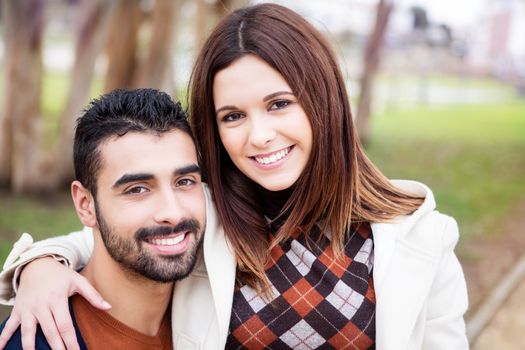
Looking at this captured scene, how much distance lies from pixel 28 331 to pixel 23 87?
18.2 feet

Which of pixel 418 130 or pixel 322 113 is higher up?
pixel 322 113

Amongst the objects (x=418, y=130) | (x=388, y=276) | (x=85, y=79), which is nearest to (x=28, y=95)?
(x=85, y=79)

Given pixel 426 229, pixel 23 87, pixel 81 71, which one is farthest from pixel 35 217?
pixel 426 229

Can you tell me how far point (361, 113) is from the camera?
42.3ft

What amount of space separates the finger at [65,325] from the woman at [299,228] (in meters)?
0.09

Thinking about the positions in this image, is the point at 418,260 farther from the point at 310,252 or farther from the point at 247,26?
the point at 247,26

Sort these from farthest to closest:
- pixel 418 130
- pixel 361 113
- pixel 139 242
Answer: pixel 418 130
pixel 361 113
pixel 139 242

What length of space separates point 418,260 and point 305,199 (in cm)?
46

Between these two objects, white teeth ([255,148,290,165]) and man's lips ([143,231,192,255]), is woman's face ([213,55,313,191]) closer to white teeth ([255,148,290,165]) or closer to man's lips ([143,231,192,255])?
white teeth ([255,148,290,165])

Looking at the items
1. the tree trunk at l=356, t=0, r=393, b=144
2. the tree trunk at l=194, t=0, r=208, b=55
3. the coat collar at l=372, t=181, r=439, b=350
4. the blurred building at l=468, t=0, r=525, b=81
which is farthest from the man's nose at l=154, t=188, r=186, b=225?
the blurred building at l=468, t=0, r=525, b=81

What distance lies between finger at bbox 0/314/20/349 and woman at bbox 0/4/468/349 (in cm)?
5

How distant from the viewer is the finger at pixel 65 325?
6.56ft

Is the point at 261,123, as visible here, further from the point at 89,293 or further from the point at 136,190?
the point at 89,293

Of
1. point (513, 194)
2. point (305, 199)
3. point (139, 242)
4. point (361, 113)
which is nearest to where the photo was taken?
point (139, 242)
